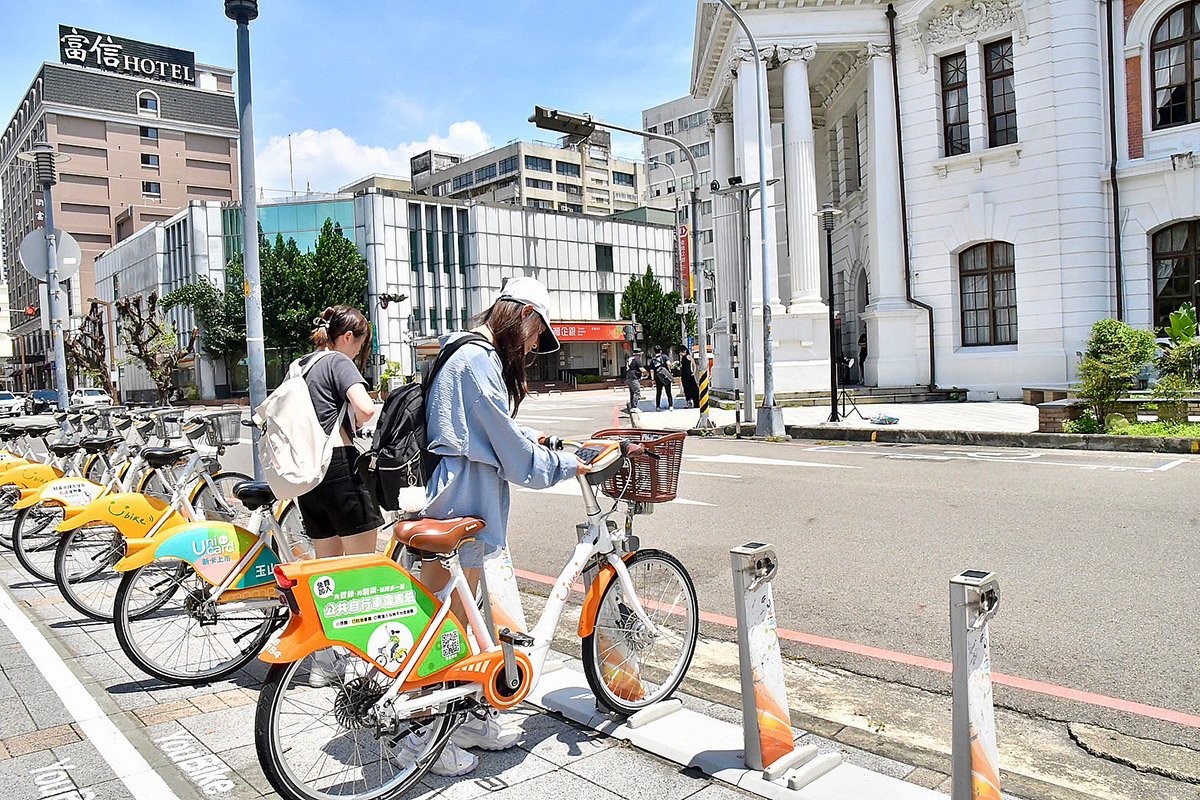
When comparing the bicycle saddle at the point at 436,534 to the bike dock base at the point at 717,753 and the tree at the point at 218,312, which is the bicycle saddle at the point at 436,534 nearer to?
the bike dock base at the point at 717,753

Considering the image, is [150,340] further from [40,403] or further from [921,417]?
[921,417]

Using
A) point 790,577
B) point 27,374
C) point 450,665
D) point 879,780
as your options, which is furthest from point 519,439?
point 27,374

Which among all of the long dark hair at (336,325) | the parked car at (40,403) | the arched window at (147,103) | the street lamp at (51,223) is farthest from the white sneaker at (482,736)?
the arched window at (147,103)

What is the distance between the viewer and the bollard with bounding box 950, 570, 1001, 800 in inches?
112

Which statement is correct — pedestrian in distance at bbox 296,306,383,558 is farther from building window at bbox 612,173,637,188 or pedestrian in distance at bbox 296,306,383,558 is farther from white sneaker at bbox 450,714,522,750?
building window at bbox 612,173,637,188

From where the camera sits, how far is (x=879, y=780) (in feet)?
11.0

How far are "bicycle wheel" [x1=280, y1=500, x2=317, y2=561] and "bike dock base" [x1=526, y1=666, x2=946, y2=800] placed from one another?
6.26 ft

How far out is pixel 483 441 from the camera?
3576mm

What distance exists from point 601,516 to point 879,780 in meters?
1.45

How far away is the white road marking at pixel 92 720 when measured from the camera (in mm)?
3518

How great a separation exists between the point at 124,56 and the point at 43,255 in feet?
314

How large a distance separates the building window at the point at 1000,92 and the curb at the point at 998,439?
40.6ft

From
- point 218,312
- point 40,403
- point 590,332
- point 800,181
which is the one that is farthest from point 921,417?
point 218,312

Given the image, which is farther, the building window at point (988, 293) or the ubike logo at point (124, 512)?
the building window at point (988, 293)
